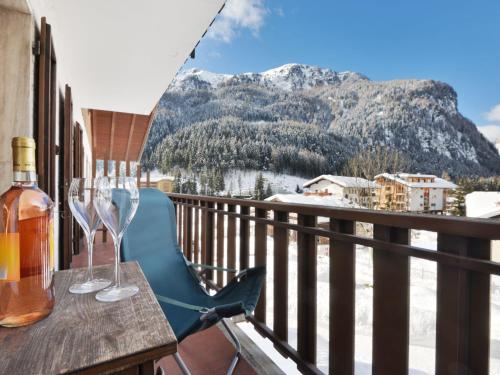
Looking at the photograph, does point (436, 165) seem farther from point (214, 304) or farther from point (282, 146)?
point (214, 304)

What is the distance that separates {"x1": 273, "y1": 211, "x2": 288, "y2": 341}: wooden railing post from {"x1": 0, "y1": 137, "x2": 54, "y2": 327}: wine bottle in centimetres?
122

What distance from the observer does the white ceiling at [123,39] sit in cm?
198

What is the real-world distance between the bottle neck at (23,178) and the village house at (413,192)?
23.1 m

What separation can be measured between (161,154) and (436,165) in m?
28.5

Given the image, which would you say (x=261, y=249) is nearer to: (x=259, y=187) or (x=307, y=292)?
(x=307, y=292)

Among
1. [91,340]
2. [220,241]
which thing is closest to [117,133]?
[220,241]

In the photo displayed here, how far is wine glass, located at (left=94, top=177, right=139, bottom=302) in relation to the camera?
2.56 feet

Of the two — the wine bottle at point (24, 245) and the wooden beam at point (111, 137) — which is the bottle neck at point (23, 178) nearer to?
the wine bottle at point (24, 245)

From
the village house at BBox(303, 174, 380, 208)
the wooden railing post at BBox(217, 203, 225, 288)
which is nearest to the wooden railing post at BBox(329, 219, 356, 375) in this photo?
the wooden railing post at BBox(217, 203, 225, 288)

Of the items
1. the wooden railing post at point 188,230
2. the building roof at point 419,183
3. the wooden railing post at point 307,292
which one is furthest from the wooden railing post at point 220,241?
the building roof at point 419,183

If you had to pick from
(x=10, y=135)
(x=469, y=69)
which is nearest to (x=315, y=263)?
(x=10, y=135)

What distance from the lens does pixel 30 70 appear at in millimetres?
1342

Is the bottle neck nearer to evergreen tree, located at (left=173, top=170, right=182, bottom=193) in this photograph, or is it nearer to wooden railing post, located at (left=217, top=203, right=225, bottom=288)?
wooden railing post, located at (left=217, top=203, right=225, bottom=288)

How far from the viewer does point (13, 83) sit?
1294 millimetres
